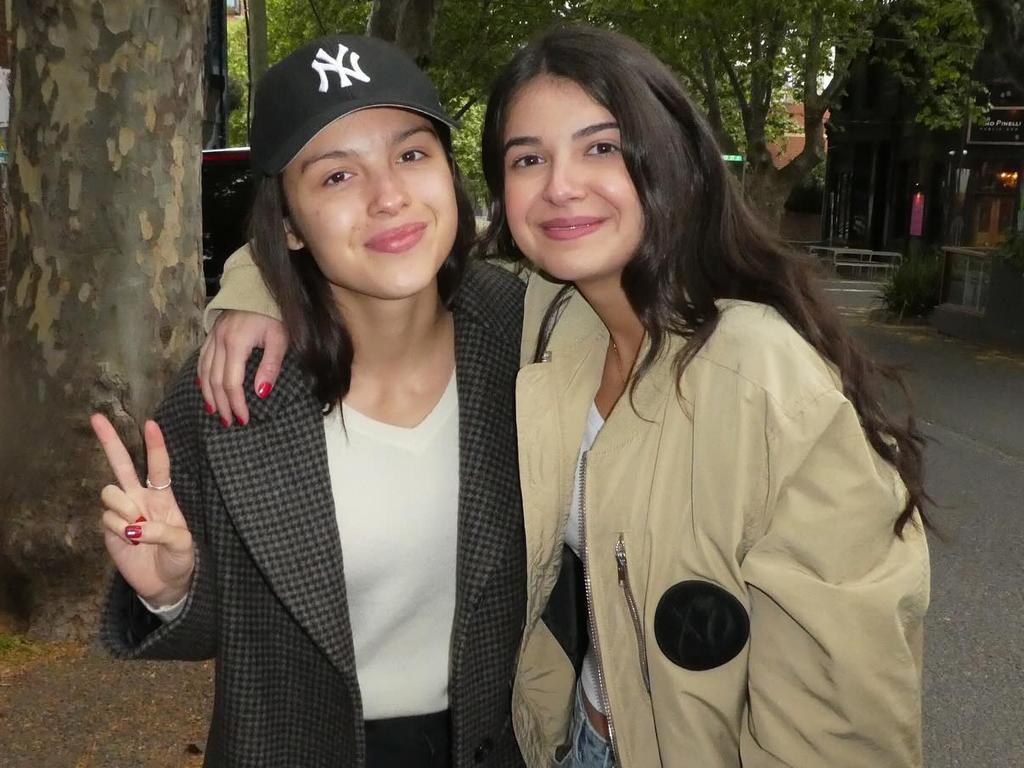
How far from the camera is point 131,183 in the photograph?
399cm

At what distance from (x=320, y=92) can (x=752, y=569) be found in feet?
4.03

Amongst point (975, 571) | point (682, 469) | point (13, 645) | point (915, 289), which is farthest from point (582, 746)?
point (915, 289)

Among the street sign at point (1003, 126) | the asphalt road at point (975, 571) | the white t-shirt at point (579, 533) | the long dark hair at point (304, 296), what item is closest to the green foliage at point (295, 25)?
the asphalt road at point (975, 571)

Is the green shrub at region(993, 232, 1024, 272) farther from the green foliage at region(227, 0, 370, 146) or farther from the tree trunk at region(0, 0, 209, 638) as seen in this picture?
the tree trunk at region(0, 0, 209, 638)

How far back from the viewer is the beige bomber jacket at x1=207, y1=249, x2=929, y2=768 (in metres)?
1.61

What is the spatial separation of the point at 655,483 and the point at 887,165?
1146 inches

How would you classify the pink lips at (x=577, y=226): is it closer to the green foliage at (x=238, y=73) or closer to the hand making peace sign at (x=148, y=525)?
the hand making peace sign at (x=148, y=525)

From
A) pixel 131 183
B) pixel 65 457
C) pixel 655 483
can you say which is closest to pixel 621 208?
pixel 655 483

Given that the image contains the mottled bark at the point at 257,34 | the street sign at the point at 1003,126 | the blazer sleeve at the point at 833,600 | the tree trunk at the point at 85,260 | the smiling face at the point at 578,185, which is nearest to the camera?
the blazer sleeve at the point at 833,600

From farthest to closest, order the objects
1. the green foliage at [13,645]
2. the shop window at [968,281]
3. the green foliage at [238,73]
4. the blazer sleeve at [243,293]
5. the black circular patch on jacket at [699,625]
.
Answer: the green foliage at [238,73], the shop window at [968,281], the green foliage at [13,645], the blazer sleeve at [243,293], the black circular patch on jacket at [699,625]

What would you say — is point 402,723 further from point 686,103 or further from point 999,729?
point 999,729

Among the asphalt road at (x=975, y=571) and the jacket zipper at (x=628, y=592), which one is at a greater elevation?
the jacket zipper at (x=628, y=592)

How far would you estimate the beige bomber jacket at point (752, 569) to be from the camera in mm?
1614

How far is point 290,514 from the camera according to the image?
1978 mm
